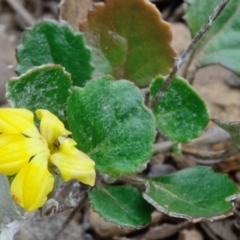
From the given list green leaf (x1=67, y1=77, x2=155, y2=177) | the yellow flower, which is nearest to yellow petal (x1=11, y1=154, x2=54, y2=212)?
the yellow flower

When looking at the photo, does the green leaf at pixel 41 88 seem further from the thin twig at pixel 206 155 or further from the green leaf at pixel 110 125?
the thin twig at pixel 206 155

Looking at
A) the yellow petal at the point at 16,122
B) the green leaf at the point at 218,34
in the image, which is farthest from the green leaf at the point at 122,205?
the green leaf at the point at 218,34

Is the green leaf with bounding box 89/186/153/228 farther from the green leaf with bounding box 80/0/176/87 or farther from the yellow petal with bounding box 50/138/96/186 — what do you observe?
the green leaf with bounding box 80/0/176/87

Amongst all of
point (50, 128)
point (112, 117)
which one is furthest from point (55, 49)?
point (50, 128)

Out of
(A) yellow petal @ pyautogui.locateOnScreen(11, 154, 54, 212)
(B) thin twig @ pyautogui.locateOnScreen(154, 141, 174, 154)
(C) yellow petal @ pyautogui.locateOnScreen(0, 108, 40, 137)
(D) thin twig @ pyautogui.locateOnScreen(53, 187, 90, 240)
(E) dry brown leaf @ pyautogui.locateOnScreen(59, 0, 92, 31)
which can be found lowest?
(D) thin twig @ pyautogui.locateOnScreen(53, 187, 90, 240)

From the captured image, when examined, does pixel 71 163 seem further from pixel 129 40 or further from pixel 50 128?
pixel 129 40

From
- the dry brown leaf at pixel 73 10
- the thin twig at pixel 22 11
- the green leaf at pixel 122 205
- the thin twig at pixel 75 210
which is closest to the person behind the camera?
the green leaf at pixel 122 205

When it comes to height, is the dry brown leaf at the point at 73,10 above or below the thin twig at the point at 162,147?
above
